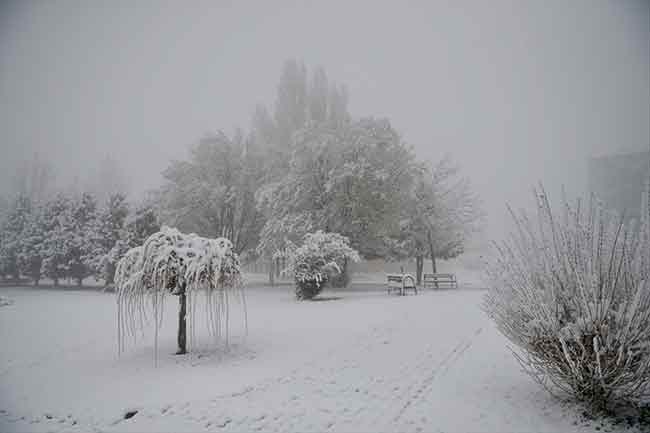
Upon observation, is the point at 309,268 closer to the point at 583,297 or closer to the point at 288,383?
the point at 288,383

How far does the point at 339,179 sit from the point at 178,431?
49.8 ft

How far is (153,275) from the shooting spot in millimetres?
4992

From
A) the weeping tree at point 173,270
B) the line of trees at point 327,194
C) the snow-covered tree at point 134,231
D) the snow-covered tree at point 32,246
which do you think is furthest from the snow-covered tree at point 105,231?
the weeping tree at point 173,270

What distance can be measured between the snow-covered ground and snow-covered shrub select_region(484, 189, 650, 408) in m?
0.62

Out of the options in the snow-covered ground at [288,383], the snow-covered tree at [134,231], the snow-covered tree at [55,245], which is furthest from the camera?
the snow-covered tree at [55,245]

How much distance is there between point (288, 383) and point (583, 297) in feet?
12.2

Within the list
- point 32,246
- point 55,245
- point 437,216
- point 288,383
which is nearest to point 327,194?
point 437,216

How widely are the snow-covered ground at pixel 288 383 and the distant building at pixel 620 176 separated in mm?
28489

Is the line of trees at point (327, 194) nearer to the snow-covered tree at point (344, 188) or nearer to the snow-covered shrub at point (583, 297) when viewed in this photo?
the snow-covered tree at point (344, 188)

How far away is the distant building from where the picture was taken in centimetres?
2662

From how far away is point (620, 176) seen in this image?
92.7ft

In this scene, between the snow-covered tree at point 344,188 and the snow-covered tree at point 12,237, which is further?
the snow-covered tree at point 12,237

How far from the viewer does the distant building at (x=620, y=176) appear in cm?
2662

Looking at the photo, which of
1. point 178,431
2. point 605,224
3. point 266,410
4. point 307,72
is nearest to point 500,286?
point 605,224
